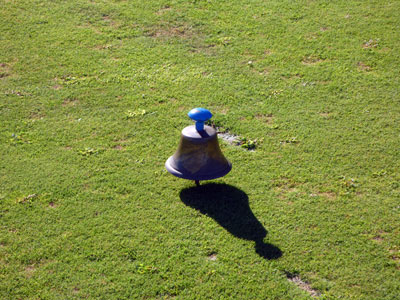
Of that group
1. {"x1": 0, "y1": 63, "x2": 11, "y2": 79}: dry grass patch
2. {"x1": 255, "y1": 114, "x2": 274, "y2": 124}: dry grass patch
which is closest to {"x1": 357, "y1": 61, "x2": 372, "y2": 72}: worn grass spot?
{"x1": 255, "y1": 114, "x2": 274, "y2": 124}: dry grass patch

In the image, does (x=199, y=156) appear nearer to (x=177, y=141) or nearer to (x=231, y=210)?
(x=231, y=210)

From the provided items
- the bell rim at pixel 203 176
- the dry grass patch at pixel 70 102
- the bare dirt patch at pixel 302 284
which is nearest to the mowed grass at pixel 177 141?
the bare dirt patch at pixel 302 284

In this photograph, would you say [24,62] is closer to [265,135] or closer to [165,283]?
[265,135]

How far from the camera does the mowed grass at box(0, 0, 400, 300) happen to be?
5496mm

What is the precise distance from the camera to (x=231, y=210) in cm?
631

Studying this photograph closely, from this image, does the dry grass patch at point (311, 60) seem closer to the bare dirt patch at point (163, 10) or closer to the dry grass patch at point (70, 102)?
the bare dirt patch at point (163, 10)

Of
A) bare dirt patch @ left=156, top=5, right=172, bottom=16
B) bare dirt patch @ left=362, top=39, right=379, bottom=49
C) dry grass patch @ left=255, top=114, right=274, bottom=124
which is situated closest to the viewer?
dry grass patch @ left=255, top=114, right=274, bottom=124

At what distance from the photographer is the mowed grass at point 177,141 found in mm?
5496

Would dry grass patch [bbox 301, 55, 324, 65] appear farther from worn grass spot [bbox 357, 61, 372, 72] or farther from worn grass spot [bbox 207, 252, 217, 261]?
worn grass spot [bbox 207, 252, 217, 261]

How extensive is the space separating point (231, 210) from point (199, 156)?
75 centimetres

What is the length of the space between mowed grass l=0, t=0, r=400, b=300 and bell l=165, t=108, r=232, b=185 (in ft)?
1.12

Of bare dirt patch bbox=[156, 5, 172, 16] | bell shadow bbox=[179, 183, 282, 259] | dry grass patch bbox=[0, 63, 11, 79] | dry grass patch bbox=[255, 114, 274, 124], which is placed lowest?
bell shadow bbox=[179, 183, 282, 259]

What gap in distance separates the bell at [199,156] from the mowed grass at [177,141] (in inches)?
13.4

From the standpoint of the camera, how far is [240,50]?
10.1 m
